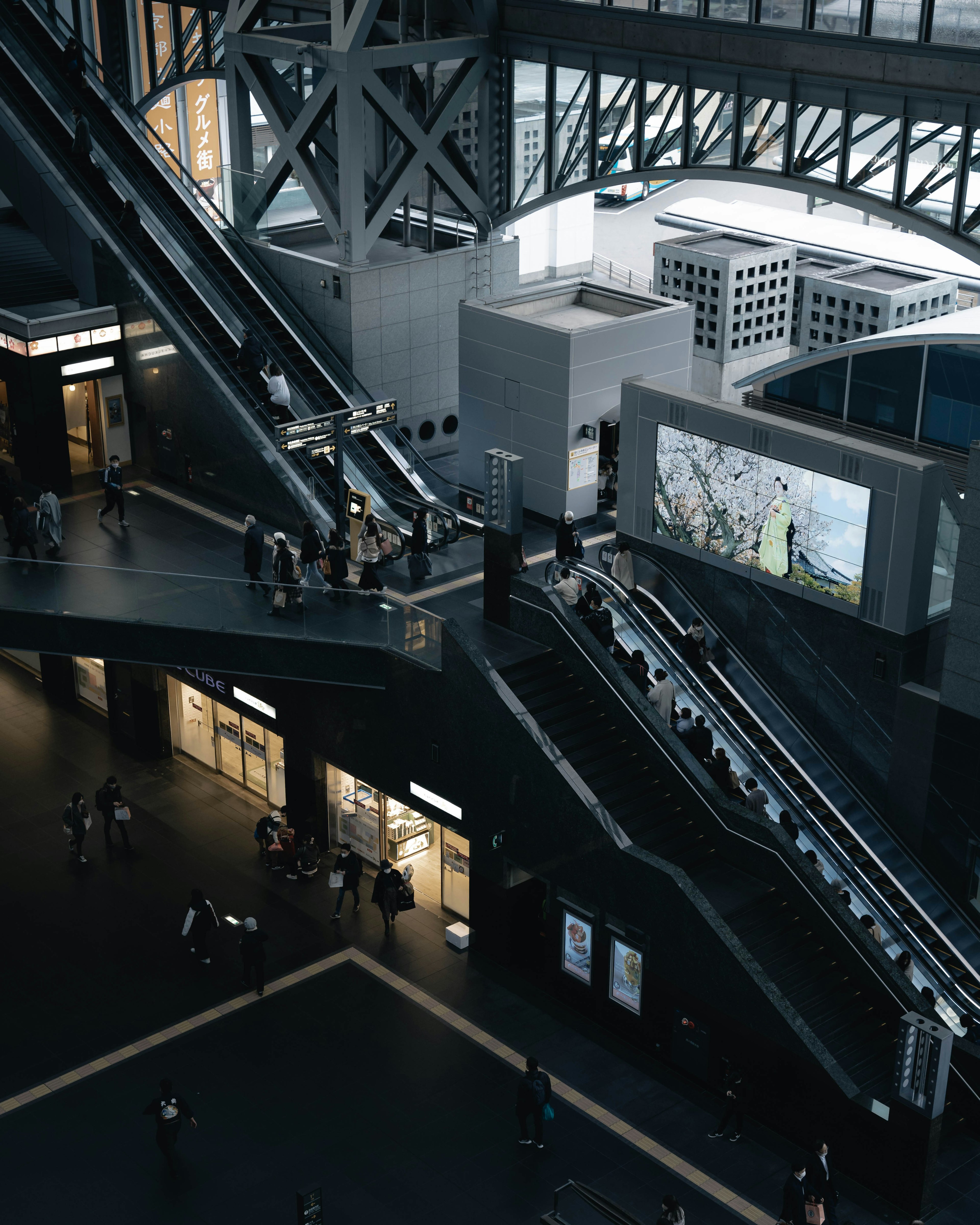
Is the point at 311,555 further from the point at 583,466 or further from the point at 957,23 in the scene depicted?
the point at 957,23

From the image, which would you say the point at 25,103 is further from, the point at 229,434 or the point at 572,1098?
the point at 572,1098

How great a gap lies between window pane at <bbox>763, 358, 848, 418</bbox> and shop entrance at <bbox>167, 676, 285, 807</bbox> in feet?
52.0

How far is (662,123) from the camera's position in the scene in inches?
1284

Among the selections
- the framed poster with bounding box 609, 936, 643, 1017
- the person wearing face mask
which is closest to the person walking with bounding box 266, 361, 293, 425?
the person wearing face mask

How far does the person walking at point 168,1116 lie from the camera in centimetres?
2111

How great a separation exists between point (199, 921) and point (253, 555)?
646 cm

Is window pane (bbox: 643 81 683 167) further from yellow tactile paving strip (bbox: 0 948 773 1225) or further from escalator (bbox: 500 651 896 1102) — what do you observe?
yellow tactile paving strip (bbox: 0 948 773 1225)

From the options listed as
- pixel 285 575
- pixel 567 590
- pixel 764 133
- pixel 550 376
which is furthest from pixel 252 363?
pixel 764 133

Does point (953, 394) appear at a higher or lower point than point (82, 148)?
lower

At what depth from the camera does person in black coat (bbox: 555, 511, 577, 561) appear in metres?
27.5

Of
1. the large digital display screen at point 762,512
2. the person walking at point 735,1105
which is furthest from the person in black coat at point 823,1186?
the large digital display screen at point 762,512

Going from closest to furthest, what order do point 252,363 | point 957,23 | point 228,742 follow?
point 957,23 < point 228,742 < point 252,363

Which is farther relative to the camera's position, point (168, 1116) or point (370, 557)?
point (370, 557)

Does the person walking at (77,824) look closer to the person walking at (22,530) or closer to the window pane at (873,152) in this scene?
the person walking at (22,530)
